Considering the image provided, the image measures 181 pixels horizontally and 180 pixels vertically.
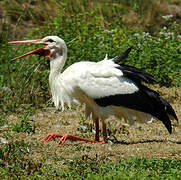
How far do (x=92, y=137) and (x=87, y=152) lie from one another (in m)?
1.20

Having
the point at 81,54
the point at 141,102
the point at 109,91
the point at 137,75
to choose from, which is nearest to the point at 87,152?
the point at 109,91

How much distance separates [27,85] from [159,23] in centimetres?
626

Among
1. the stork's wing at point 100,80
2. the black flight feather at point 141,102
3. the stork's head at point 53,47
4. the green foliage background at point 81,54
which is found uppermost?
the stork's head at point 53,47

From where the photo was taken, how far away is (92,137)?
7.12 m

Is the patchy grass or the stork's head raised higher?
the stork's head

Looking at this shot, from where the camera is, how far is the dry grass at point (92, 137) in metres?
5.80

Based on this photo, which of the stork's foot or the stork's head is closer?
the stork's foot

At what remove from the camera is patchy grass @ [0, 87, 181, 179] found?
493 centimetres

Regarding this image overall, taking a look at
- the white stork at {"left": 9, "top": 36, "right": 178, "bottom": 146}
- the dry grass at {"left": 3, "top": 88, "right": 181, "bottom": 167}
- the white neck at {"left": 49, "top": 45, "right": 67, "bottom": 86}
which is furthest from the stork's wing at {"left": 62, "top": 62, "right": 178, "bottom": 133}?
the dry grass at {"left": 3, "top": 88, "right": 181, "bottom": 167}

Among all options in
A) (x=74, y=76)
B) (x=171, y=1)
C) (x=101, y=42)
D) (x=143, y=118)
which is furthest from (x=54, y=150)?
(x=171, y=1)

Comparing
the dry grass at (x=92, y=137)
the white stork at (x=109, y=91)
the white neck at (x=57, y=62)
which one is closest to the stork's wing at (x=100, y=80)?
the white stork at (x=109, y=91)

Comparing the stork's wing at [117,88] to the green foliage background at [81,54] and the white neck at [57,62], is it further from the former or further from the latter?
the green foliage background at [81,54]

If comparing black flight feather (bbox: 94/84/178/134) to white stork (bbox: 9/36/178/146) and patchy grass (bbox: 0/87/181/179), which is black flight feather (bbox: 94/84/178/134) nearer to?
white stork (bbox: 9/36/178/146)

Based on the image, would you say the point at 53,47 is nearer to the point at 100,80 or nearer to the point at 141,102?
the point at 100,80
